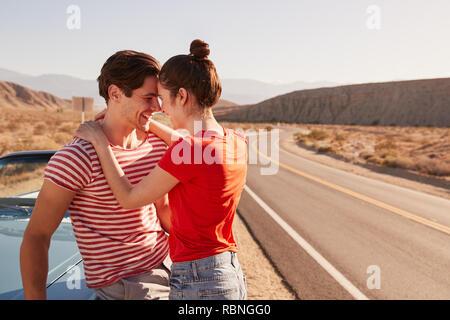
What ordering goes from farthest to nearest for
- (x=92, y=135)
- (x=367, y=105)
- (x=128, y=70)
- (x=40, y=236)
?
(x=367, y=105), (x=128, y=70), (x=92, y=135), (x=40, y=236)

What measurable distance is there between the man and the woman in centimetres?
14

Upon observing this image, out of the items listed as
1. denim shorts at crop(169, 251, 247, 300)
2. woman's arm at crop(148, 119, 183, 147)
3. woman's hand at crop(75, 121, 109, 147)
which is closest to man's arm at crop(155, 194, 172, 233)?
woman's arm at crop(148, 119, 183, 147)

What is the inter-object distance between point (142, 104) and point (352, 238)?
5.68 m

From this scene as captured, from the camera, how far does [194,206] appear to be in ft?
5.35

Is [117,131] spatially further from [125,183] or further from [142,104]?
[125,183]

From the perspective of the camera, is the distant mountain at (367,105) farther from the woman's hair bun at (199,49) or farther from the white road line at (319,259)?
the woman's hair bun at (199,49)

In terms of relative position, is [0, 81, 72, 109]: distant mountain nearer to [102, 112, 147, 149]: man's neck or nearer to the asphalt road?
the asphalt road

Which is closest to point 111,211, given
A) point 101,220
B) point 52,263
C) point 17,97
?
point 101,220

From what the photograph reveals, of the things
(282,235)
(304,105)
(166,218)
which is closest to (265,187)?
(282,235)

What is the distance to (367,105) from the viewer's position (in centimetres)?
9812

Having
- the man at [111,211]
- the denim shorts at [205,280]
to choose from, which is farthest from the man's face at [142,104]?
the denim shorts at [205,280]

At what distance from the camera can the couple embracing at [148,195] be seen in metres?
1.57
